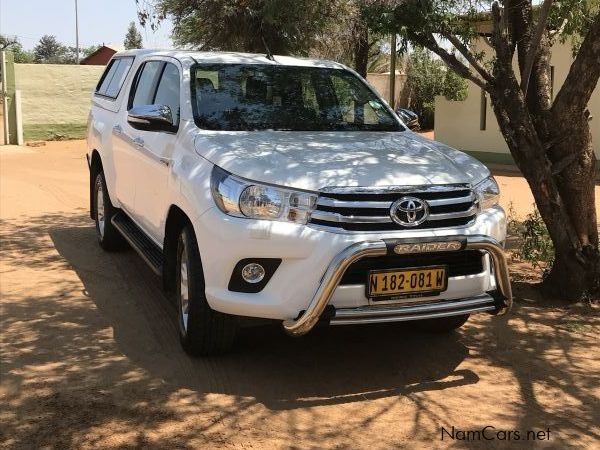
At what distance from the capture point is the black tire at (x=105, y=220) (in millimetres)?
7071

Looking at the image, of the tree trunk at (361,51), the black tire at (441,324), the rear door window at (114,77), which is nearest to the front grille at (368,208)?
the black tire at (441,324)

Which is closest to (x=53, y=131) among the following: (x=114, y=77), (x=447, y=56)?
(x=114, y=77)

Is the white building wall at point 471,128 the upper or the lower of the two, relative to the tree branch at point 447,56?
lower

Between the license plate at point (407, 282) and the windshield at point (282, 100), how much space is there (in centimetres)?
154

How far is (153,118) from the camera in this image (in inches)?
194

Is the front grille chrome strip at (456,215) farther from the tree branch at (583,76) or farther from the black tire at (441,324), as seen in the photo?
the tree branch at (583,76)

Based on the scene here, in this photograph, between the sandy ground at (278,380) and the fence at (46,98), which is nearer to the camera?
the sandy ground at (278,380)

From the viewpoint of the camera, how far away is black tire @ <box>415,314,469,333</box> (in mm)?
4977

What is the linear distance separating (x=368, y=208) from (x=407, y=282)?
460 millimetres

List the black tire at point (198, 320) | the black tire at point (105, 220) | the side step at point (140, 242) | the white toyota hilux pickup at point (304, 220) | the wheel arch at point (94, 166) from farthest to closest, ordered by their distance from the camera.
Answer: the wheel arch at point (94, 166), the black tire at point (105, 220), the side step at point (140, 242), the black tire at point (198, 320), the white toyota hilux pickup at point (304, 220)

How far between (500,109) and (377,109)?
960 mm

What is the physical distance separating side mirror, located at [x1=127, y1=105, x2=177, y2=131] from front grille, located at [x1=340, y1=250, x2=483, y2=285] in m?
1.77

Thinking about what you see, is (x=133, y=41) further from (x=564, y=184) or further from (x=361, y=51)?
(x=564, y=184)

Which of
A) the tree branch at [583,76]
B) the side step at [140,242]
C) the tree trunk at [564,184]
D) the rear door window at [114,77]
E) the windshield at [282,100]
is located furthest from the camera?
the rear door window at [114,77]
